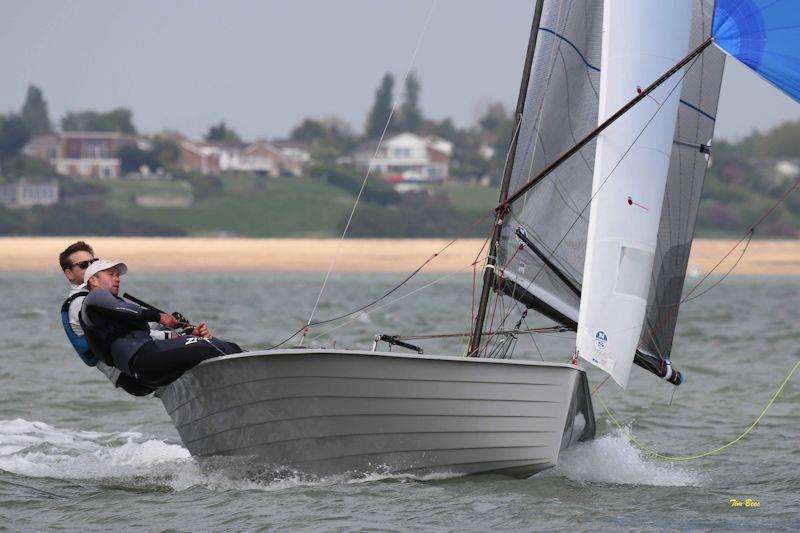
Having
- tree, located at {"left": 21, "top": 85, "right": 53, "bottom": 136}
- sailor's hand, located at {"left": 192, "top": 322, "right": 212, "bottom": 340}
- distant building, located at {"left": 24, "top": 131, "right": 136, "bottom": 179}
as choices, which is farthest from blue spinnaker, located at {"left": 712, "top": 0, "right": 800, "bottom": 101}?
tree, located at {"left": 21, "top": 85, "right": 53, "bottom": 136}

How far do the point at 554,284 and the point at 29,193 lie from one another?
6925cm

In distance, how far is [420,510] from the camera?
26.2ft

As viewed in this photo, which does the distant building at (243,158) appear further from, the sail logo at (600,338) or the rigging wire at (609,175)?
the sail logo at (600,338)

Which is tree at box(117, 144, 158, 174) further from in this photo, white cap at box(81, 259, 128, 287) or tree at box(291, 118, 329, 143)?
white cap at box(81, 259, 128, 287)

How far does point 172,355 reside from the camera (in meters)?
8.45

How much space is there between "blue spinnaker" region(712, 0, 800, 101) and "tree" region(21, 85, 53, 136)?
96.2 m

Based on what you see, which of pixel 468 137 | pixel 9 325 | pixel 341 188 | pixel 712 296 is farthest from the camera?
pixel 468 137

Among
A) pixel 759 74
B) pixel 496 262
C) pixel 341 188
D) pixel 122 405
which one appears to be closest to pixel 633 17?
pixel 759 74

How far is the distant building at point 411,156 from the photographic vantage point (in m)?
103

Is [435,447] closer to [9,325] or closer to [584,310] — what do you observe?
[584,310]

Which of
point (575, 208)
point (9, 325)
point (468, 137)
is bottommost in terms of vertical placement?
Result: point (9, 325)

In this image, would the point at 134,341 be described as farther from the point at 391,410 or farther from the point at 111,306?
the point at 391,410

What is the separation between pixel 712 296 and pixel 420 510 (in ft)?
108

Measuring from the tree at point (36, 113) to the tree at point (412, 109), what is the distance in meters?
31.1
